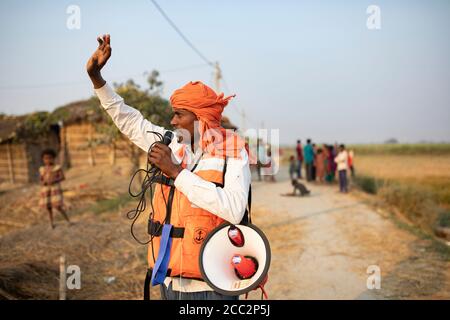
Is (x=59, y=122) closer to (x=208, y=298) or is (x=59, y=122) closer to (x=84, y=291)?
(x=84, y=291)

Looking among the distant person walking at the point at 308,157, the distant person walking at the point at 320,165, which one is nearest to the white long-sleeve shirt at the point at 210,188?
the distant person walking at the point at 308,157

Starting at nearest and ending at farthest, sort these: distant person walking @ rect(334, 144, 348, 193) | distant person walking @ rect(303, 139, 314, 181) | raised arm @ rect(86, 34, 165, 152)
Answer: raised arm @ rect(86, 34, 165, 152), distant person walking @ rect(334, 144, 348, 193), distant person walking @ rect(303, 139, 314, 181)

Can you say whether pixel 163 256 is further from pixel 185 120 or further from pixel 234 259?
pixel 185 120

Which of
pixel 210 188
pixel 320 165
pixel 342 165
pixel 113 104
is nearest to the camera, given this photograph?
pixel 210 188

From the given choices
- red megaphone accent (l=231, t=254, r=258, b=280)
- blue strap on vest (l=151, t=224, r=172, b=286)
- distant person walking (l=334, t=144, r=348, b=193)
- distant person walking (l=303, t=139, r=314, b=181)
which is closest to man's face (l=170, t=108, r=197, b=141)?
blue strap on vest (l=151, t=224, r=172, b=286)

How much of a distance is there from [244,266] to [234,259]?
6cm

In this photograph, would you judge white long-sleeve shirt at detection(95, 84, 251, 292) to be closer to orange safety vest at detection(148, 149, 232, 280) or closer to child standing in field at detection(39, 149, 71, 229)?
orange safety vest at detection(148, 149, 232, 280)

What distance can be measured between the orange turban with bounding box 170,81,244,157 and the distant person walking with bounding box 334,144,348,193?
9.64 meters

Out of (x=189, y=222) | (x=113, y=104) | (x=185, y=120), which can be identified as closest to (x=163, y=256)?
(x=189, y=222)

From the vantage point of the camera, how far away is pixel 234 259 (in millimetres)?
1919

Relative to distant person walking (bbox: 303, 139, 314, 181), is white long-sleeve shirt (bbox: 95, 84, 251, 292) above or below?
above

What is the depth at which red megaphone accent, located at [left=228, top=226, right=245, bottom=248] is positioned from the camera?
6.16 feet

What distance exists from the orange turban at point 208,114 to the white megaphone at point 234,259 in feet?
1.22

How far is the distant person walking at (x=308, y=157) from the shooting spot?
14328mm
